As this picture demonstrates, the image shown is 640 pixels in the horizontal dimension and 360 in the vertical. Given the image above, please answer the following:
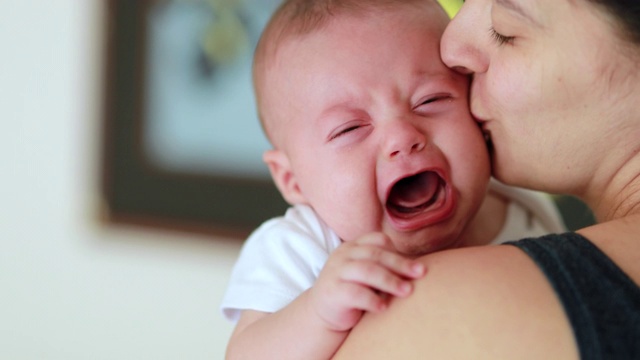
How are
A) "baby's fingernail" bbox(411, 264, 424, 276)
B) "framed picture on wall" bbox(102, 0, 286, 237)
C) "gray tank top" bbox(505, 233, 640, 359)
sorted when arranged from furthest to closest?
"framed picture on wall" bbox(102, 0, 286, 237)
"baby's fingernail" bbox(411, 264, 424, 276)
"gray tank top" bbox(505, 233, 640, 359)

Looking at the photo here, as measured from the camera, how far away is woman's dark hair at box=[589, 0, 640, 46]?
0.84 m

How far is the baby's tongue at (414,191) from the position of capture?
1.10 metres

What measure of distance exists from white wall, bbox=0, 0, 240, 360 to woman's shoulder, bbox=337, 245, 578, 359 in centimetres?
210

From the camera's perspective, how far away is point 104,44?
2.90 meters

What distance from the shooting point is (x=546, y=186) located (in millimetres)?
1045

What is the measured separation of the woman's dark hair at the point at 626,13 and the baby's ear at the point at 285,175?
0.51 m

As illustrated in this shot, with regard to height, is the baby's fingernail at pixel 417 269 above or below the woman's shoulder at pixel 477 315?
above

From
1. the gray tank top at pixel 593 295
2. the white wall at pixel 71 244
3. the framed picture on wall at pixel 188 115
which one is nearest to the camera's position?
the gray tank top at pixel 593 295

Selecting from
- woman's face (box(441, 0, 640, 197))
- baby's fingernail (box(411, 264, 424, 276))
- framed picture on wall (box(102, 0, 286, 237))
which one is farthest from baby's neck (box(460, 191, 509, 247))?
framed picture on wall (box(102, 0, 286, 237))

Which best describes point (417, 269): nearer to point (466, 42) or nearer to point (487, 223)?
point (466, 42)

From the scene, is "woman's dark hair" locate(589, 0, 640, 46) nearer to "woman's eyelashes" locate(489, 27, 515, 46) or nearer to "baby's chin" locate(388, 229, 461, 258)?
"woman's eyelashes" locate(489, 27, 515, 46)

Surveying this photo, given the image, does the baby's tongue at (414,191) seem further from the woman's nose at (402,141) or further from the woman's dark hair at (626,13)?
the woman's dark hair at (626,13)

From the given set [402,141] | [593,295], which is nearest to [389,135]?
[402,141]

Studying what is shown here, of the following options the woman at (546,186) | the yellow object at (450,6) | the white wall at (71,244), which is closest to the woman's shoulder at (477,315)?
the woman at (546,186)
